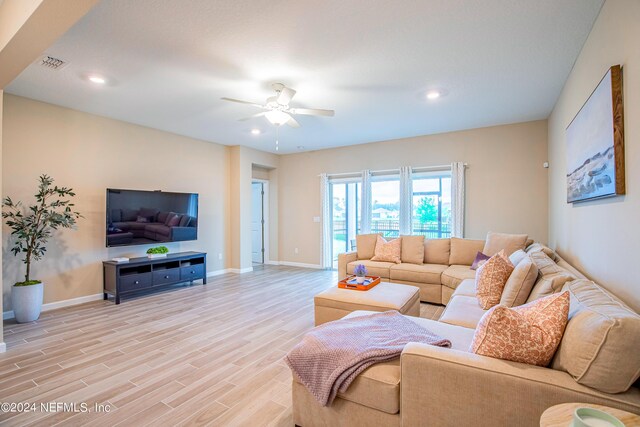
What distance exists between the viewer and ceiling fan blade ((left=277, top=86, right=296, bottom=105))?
310cm

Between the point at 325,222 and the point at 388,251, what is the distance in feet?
7.21

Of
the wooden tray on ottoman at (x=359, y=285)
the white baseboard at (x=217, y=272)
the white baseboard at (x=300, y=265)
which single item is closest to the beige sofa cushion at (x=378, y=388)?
the wooden tray on ottoman at (x=359, y=285)

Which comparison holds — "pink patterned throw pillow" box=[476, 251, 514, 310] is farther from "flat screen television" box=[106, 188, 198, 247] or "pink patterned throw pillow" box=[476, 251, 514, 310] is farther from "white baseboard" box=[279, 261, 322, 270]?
"flat screen television" box=[106, 188, 198, 247]

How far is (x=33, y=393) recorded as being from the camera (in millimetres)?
2119

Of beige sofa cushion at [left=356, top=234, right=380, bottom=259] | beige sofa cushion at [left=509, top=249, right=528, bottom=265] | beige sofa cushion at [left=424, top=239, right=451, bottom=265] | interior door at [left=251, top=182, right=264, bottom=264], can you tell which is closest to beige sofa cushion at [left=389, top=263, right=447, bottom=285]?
beige sofa cushion at [left=424, top=239, right=451, bottom=265]

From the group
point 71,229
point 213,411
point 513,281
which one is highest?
point 71,229

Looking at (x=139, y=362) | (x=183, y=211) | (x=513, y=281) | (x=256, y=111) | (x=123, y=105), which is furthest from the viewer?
(x=183, y=211)

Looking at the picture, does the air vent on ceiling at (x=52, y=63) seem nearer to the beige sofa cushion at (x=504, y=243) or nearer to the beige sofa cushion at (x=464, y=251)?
the beige sofa cushion at (x=464, y=251)

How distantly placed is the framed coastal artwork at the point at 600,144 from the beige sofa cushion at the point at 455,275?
1.49 m

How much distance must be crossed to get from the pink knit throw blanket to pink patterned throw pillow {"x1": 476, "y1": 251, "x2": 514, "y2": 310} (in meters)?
0.97

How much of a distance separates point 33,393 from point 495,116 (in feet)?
20.0

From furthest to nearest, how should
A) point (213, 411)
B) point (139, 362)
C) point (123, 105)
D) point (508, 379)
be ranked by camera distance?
point (123, 105) < point (139, 362) < point (213, 411) < point (508, 379)

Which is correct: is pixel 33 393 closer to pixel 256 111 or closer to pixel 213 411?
pixel 213 411

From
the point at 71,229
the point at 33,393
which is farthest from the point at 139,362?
the point at 71,229
